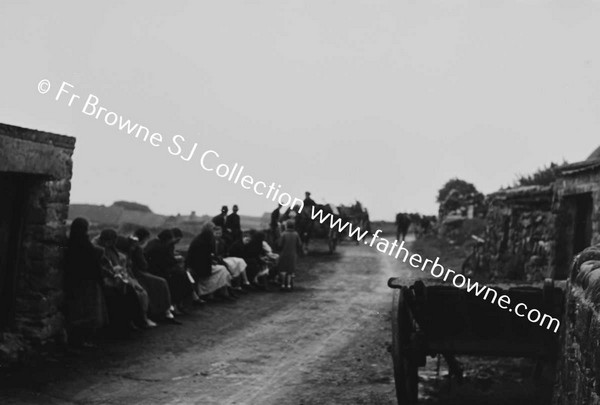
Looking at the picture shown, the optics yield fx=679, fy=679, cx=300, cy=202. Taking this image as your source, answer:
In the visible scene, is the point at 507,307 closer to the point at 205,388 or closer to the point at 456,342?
the point at 456,342

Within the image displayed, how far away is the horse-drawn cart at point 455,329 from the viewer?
5.98 metres

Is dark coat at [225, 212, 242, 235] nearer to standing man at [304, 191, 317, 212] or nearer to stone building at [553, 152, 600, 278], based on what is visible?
standing man at [304, 191, 317, 212]

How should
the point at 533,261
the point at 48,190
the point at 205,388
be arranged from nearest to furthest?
the point at 205,388
the point at 48,190
the point at 533,261

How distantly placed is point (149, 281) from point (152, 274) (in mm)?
538

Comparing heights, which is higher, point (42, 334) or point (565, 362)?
point (565, 362)

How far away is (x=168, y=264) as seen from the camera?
11.3 m

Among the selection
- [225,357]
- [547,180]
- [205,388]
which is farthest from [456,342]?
[547,180]

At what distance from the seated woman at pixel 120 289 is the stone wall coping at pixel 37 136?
1.43 m

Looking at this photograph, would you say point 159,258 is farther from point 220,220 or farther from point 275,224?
point 275,224

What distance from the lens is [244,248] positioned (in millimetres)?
15258

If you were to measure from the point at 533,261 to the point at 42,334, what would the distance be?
32.6ft

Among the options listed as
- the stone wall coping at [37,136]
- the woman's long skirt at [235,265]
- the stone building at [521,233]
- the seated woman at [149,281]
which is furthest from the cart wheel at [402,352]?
the woman's long skirt at [235,265]

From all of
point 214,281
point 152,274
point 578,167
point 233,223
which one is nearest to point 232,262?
point 214,281

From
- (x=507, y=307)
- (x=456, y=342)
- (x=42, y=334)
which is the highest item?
(x=507, y=307)
